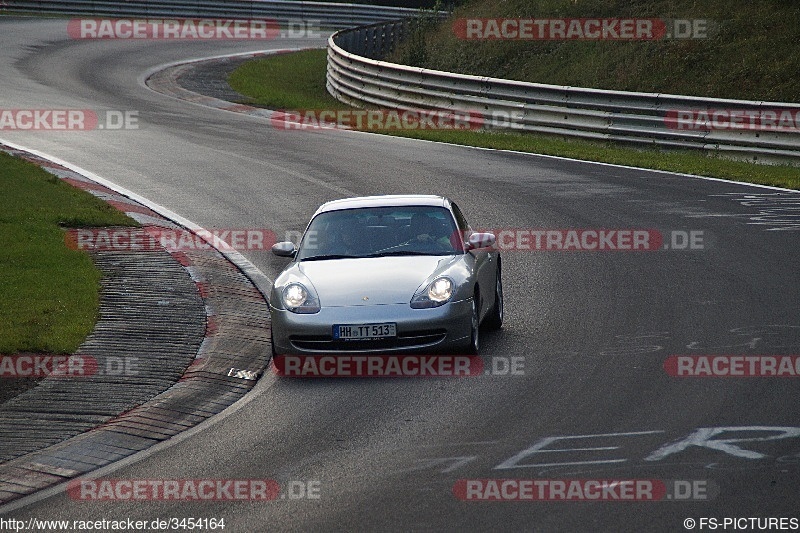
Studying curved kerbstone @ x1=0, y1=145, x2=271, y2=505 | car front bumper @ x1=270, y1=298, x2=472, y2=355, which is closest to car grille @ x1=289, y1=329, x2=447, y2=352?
car front bumper @ x1=270, y1=298, x2=472, y2=355

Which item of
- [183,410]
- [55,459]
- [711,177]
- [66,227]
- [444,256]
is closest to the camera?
[55,459]

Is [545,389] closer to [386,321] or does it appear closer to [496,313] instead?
[386,321]

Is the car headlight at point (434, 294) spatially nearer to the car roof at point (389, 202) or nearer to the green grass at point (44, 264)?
the car roof at point (389, 202)

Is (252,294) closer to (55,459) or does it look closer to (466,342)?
(466,342)

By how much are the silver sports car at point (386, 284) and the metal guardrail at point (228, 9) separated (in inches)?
1536

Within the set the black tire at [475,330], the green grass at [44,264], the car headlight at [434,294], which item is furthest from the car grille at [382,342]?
the green grass at [44,264]

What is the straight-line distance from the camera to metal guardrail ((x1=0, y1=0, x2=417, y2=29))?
47688mm

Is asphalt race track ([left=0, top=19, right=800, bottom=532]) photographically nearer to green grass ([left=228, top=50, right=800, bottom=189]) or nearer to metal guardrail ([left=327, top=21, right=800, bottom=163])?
green grass ([left=228, top=50, right=800, bottom=189])

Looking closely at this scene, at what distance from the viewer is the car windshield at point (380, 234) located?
11.2 m

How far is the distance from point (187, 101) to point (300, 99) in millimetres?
2904

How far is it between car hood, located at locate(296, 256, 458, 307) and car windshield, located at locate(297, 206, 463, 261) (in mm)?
181

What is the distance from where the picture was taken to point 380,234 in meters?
11.4

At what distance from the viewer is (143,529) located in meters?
6.72

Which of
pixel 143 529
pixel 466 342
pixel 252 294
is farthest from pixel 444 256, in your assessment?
pixel 143 529
